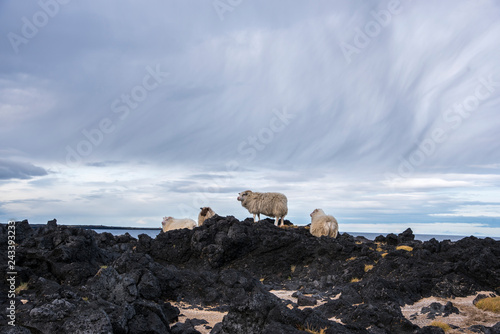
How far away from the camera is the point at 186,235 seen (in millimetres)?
26109

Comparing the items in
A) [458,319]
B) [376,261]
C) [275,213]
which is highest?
[275,213]

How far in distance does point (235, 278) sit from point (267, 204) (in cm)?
1449

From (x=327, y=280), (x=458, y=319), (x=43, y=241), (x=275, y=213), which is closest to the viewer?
(x=458, y=319)

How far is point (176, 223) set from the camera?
32.3 m

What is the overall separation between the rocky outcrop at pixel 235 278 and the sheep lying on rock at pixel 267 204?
3.08m

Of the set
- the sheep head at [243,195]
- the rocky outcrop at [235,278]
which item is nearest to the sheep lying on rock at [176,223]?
the rocky outcrop at [235,278]

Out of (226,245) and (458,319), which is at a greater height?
(226,245)

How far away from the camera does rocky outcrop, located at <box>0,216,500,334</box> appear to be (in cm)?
818

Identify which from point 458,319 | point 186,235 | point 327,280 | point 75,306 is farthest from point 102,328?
point 186,235

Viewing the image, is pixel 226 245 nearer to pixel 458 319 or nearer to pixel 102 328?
pixel 458 319

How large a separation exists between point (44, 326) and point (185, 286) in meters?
8.85

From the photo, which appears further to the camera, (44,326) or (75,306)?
(75,306)

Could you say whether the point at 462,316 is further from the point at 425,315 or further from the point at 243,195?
the point at 243,195

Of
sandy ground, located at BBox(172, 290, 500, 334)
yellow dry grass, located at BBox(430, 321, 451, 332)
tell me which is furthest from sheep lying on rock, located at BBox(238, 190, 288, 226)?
yellow dry grass, located at BBox(430, 321, 451, 332)
